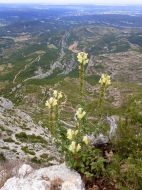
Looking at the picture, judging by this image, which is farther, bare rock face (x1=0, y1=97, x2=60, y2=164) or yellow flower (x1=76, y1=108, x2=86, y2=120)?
bare rock face (x1=0, y1=97, x2=60, y2=164)

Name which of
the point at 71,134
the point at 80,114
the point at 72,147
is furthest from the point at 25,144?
the point at 72,147

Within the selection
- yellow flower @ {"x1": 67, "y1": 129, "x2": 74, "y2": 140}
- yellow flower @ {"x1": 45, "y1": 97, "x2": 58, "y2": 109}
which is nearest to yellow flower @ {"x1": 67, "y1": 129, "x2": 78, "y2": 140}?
yellow flower @ {"x1": 67, "y1": 129, "x2": 74, "y2": 140}

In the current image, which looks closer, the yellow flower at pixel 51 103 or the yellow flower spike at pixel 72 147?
the yellow flower spike at pixel 72 147

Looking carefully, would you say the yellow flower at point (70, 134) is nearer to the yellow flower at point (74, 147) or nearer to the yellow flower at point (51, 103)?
the yellow flower at point (74, 147)

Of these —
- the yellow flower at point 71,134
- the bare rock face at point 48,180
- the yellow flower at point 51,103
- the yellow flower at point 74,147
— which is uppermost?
the yellow flower at point 51,103

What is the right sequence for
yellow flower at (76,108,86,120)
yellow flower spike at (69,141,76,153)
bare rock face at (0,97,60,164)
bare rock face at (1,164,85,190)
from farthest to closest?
bare rock face at (0,97,60,164)
yellow flower at (76,108,86,120)
yellow flower spike at (69,141,76,153)
bare rock face at (1,164,85,190)

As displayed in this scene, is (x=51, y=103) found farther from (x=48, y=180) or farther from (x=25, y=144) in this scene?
(x=25, y=144)

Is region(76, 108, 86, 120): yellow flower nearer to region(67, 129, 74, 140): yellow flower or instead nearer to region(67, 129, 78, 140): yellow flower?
region(67, 129, 78, 140): yellow flower

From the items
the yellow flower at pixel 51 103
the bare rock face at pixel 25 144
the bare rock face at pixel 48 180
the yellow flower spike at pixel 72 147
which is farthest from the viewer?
the bare rock face at pixel 25 144

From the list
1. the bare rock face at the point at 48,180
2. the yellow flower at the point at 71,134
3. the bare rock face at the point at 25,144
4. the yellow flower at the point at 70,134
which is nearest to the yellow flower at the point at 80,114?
the yellow flower at the point at 71,134
